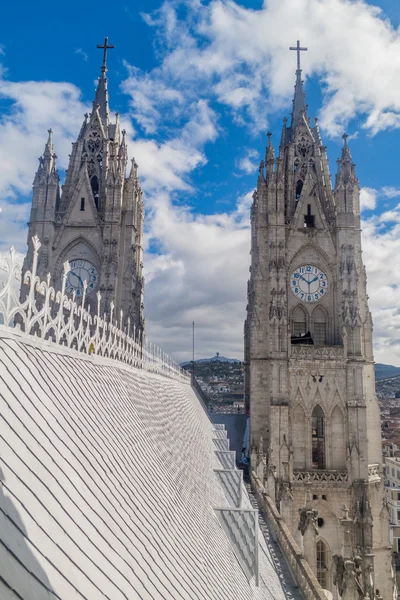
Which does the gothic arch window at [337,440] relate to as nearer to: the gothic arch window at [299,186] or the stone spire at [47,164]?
the gothic arch window at [299,186]

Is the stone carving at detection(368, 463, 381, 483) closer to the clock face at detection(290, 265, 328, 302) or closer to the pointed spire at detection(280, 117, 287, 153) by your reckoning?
the clock face at detection(290, 265, 328, 302)

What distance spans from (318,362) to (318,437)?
5.10m

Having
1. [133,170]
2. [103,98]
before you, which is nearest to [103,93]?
[103,98]

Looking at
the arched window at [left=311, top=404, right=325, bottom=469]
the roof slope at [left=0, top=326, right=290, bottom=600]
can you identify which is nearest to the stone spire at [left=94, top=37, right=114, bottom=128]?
the arched window at [left=311, top=404, right=325, bottom=469]

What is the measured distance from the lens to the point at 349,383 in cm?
3562

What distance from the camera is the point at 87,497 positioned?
4.58 metres

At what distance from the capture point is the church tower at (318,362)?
3350 centimetres

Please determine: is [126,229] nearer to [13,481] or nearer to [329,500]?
[329,500]

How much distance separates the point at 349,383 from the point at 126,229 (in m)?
20.8

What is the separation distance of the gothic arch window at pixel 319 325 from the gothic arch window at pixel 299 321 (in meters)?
0.72

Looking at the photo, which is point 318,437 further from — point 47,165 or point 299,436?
point 47,165

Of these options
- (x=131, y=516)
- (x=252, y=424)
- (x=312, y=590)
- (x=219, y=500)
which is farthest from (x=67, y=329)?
(x=252, y=424)

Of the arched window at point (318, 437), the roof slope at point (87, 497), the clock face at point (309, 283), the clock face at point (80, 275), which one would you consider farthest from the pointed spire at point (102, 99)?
the roof slope at point (87, 497)

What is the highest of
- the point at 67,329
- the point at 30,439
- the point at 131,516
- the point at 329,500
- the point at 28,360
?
the point at 67,329
